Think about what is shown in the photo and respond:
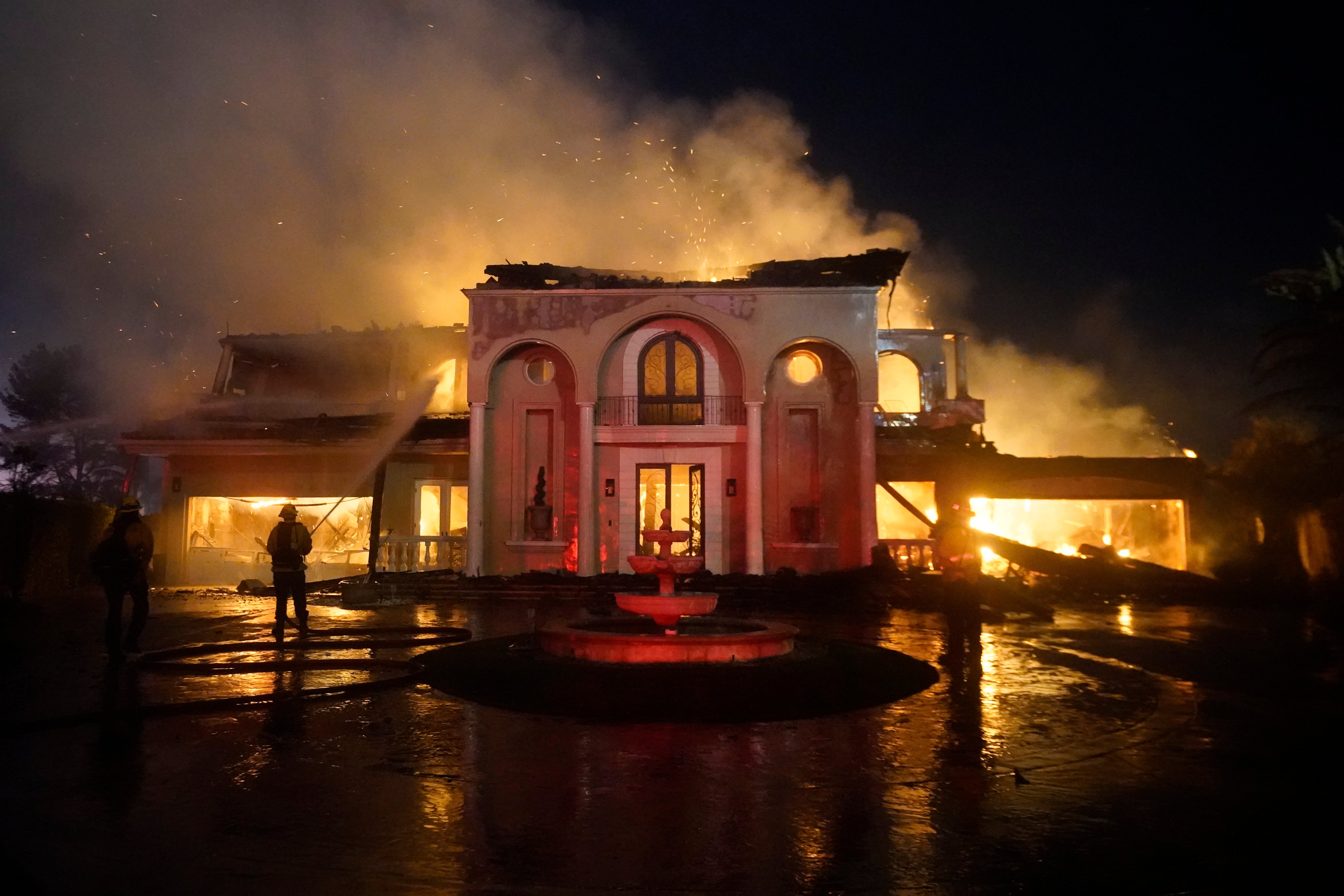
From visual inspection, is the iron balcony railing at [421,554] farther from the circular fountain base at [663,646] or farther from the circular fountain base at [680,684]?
the circular fountain base at [663,646]

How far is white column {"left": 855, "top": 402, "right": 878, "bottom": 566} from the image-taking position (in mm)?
20750

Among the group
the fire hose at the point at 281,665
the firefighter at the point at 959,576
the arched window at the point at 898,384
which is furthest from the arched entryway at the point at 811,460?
the fire hose at the point at 281,665

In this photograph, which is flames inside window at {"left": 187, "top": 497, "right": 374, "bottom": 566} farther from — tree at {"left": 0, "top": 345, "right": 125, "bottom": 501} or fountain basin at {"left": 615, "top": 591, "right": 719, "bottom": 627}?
tree at {"left": 0, "top": 345, "right": 125, "bottom": 501}

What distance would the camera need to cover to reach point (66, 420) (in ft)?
156

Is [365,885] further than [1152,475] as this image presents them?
No

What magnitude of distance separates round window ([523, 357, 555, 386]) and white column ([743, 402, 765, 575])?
5021mm

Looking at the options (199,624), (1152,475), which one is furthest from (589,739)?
(1152,475)

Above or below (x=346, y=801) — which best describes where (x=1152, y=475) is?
above

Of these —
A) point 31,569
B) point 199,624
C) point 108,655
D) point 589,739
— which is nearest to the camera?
point 589,739

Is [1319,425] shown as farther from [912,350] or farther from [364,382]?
[364,382]

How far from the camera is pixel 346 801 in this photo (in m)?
4.42

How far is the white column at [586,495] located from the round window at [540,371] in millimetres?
1576

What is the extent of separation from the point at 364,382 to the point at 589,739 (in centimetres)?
2332

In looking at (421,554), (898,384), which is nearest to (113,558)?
(421,554)
